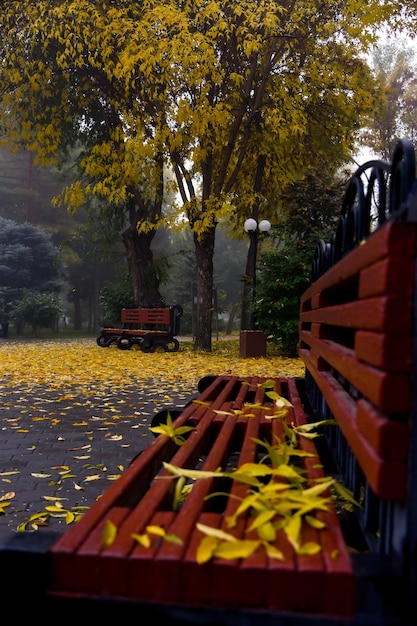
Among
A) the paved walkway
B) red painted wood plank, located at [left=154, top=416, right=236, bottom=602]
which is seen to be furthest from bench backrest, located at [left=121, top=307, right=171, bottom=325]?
red painted wood plank, located at [left=154, top=416, right=236, bottom=602]

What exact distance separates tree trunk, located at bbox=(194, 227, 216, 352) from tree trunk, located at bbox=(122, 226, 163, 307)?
267 centimetres

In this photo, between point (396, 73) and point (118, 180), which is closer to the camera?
point (118, 180)

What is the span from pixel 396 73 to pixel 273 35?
17021 millimetres

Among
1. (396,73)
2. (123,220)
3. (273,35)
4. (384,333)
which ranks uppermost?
(396,73)

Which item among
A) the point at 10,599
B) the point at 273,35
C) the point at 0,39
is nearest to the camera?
the point at 10,599

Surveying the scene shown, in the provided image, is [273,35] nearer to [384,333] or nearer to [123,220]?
[123,220]

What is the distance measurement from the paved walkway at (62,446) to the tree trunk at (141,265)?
376 inches

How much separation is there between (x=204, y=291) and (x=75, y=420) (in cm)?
878

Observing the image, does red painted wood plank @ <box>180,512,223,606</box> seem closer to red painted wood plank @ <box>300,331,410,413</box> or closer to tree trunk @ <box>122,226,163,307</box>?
red painted wood plank @ <box>300,331,410,413</box>

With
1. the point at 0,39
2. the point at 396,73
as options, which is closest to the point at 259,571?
the point at 0,39

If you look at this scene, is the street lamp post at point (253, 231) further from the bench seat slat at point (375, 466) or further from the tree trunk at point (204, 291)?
the bench seat slat at point (375, 466)

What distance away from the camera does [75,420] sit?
5727 millimetres

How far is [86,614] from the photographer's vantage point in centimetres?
112

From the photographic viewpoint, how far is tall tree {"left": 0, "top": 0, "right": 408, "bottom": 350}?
12430mm
